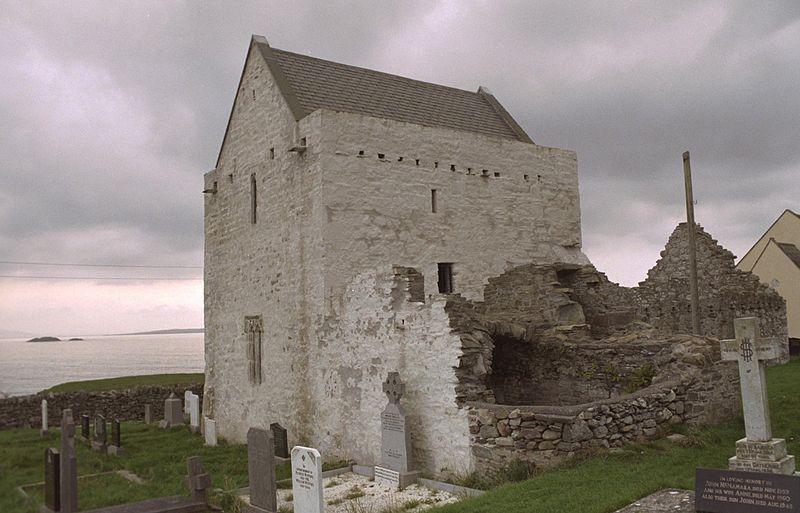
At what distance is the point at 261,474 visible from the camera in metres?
10.2

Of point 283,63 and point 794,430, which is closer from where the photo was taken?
point 794,430

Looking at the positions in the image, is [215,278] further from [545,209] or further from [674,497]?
[674,497]

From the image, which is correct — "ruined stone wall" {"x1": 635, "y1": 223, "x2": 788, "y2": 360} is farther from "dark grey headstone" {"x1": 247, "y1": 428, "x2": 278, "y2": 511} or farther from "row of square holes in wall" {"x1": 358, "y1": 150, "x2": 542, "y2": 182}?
"dark grey headstone" {"x1": 247, "y1": 428, "x2": 278, "y2": 511}

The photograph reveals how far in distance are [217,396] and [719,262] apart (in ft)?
55.5

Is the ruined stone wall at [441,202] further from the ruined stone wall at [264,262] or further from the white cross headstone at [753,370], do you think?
the white cross headstone at [753,370]

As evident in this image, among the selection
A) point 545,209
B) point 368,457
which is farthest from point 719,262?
point 368,457

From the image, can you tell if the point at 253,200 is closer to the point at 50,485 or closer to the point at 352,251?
the point at 352,251

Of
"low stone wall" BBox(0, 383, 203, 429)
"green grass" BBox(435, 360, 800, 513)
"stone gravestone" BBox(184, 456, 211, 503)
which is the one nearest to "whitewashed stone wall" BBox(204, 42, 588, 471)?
"green grass" BBox(435, 360, 800, 513)

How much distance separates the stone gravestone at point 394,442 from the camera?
1213 cm

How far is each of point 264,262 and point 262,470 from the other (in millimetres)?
8885

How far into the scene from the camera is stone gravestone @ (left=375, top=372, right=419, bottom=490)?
39.8 ft

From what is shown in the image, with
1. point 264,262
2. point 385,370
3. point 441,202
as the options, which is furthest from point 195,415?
point 441,202

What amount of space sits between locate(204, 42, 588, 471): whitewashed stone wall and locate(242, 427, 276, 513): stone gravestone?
3422 millimetres

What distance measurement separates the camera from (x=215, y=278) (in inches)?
826
